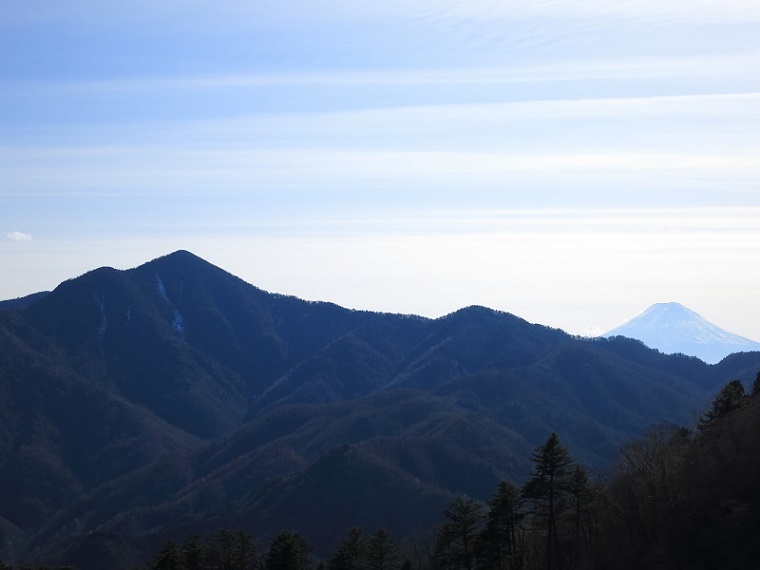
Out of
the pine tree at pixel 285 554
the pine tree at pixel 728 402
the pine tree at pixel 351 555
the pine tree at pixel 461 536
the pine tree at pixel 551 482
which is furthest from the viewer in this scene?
the pine tree at pixel 728 402

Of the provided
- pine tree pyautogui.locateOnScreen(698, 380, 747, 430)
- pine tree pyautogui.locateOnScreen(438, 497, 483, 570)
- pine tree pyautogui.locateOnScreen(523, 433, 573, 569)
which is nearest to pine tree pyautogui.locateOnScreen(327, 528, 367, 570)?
pine tree pyautogui.locateOnScreen(438, 497, 483, 570)

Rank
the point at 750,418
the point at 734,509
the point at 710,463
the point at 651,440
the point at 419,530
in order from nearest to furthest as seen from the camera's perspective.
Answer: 1. the point at 734,509
2. the point at 710,463
3. the point at 750,418
4. the point at 651,440
5. the point at 419,530

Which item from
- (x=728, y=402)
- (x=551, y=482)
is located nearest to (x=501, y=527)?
(x=551, y=482)

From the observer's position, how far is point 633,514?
83188 mm

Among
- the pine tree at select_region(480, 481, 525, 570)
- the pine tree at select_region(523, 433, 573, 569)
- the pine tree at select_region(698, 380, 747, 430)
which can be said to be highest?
the pine tree at select_region(698, 380, 747, 430)

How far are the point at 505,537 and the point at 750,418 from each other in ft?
69.9

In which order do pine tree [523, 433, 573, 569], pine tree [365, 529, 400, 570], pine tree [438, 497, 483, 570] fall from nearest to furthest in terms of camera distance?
pine tree [523, 433, 573, 569] → pine tree [438, 497, 483, 570] → pine tree [365, 529, 400, 570]

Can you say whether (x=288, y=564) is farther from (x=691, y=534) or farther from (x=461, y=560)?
(x=691, y=534)

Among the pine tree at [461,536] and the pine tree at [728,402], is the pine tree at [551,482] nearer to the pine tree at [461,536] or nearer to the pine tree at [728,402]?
the pine tree at [461,536]

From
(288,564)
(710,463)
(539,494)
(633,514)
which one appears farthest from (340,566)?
(710,463)

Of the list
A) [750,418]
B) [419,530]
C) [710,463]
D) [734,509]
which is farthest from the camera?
[419,530]

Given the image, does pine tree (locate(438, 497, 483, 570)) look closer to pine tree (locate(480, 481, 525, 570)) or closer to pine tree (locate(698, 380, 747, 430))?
pine tree (locate(480, 481, 525, 570))

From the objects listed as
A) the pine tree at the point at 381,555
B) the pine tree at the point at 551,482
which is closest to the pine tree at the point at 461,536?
the pine tree at the point at 381,555

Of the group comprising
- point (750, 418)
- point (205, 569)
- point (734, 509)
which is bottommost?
point (205, 569)
